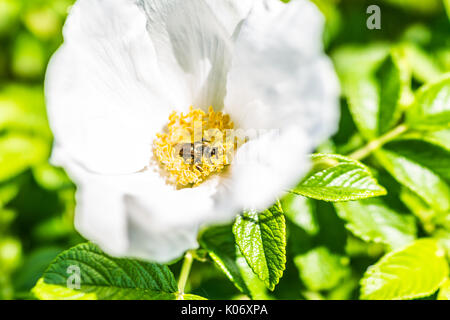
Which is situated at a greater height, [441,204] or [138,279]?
[441,204]

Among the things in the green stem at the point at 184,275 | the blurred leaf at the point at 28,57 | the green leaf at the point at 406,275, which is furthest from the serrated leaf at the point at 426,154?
the blurred leaf at the point at 28,57

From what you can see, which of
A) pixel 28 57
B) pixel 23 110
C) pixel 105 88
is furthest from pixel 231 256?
pixel 28 57

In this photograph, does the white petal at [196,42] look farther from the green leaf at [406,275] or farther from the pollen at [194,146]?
the green leaf at [406,275]

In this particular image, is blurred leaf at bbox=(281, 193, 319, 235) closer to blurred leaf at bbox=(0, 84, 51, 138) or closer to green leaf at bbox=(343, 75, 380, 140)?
green leaf at bbox=(343, 75, 380, 140)

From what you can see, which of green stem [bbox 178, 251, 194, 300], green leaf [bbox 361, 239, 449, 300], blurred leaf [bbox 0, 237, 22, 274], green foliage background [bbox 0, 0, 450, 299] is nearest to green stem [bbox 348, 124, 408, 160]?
green foliage background [bbox 0, 0, 450, 299]

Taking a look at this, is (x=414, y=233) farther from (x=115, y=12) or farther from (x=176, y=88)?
(x=115, y=12)

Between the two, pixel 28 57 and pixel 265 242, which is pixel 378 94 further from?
pixel 28 57
